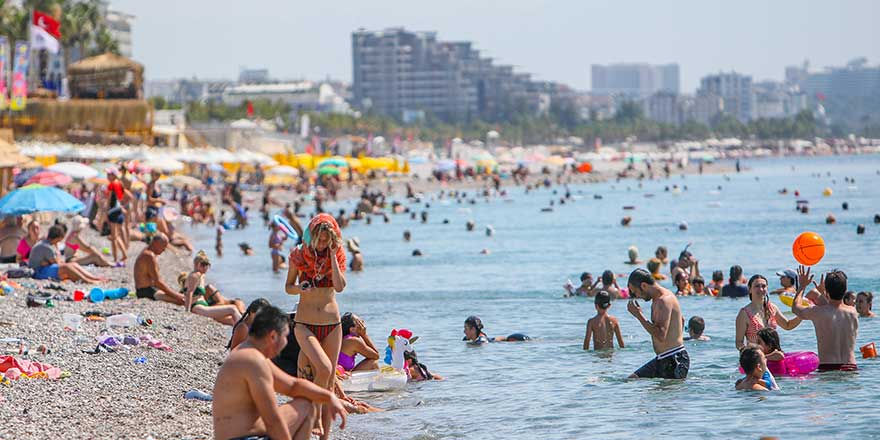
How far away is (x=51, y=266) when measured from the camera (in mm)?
19656

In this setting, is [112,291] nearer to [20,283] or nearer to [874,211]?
[20,283]

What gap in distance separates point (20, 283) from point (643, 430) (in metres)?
11.5

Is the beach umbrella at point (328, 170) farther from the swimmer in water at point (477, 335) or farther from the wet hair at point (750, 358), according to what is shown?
the wet hair at point (750, 358)

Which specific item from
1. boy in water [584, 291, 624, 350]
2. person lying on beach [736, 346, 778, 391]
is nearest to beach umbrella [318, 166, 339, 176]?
boy in water [584, 291, 624, 350]

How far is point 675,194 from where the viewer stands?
72.0m

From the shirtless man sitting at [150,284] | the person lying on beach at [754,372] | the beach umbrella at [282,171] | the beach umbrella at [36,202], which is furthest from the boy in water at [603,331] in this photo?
the beach umbrella at [282,171]

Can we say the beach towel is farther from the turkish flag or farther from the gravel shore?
the turkish flag

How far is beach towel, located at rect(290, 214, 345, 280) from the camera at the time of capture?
30.2 feet

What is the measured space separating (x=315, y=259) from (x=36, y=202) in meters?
13.6

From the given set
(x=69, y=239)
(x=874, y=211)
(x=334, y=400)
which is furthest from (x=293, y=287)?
(x=874, y=211)

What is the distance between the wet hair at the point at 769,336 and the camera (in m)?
11.3

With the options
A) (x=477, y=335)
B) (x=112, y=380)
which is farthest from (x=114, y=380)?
(x=477, y=335)

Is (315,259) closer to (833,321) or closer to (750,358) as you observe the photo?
(750,358)

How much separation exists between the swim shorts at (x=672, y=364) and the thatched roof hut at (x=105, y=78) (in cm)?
5129
